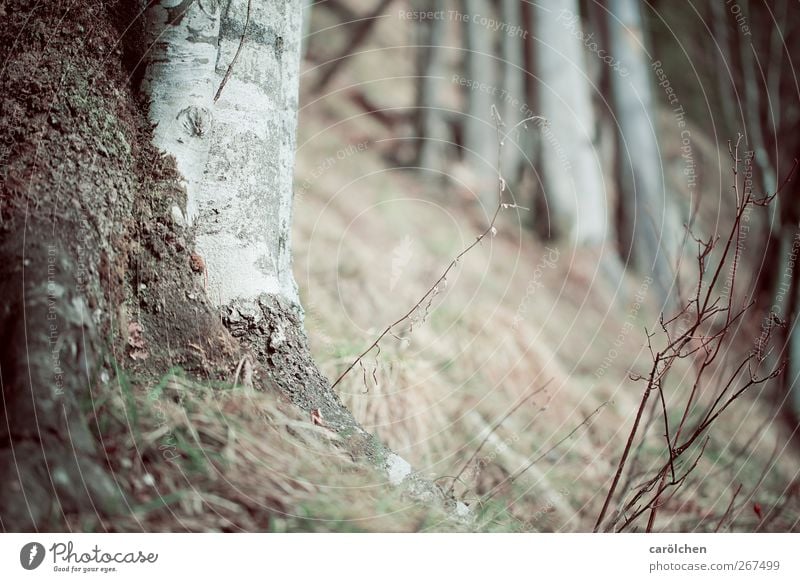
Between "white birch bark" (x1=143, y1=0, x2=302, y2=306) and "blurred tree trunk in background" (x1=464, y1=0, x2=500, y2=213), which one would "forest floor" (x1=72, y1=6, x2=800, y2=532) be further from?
"white birch bark" (x1=143, y1=0, x2=302, y2=306)

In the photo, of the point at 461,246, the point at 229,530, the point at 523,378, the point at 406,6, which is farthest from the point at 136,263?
the point at 406,6

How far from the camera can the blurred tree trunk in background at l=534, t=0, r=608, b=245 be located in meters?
1.93

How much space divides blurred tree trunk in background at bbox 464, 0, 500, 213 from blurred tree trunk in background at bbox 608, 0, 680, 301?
14.9 inches

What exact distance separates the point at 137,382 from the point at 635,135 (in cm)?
160

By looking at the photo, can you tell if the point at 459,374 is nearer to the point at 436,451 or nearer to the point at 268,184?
the point at 436,451

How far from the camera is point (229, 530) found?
1078mm

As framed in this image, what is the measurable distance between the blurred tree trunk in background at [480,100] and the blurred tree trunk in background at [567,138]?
0.53 feet

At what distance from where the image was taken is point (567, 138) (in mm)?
1974

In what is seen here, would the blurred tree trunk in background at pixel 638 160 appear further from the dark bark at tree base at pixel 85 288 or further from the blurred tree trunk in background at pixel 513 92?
the dark bark at tree base at pixel 85 288

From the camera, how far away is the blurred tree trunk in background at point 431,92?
2.07 m
